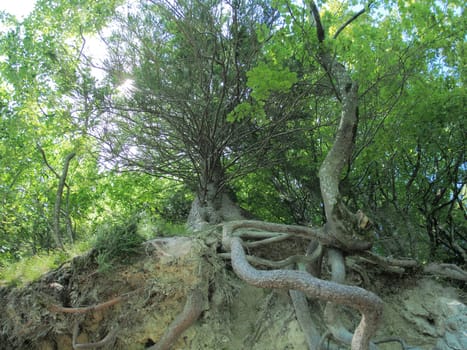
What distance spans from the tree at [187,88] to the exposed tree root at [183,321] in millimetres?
1953

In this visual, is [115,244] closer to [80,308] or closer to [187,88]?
[80,308]

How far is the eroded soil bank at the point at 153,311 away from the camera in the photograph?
5605mm

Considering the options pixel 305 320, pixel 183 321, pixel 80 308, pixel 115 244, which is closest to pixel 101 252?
pixel 115 244

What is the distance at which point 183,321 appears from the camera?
5.64 metres

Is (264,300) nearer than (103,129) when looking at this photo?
Yes

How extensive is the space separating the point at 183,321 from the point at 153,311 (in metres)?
0.56

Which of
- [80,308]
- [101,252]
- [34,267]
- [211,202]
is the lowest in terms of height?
[80,308]

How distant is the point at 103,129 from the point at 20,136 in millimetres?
3611

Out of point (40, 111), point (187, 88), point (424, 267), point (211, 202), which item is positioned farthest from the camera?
point (40, 111)

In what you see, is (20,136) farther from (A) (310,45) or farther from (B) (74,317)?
(A) (310,45)

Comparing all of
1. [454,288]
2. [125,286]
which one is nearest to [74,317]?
[125,286]

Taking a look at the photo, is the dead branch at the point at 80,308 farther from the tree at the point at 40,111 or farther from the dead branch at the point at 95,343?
the tree at the point at 40,111

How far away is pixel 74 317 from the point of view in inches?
222

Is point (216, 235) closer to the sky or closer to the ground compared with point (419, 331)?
closer to the sky
